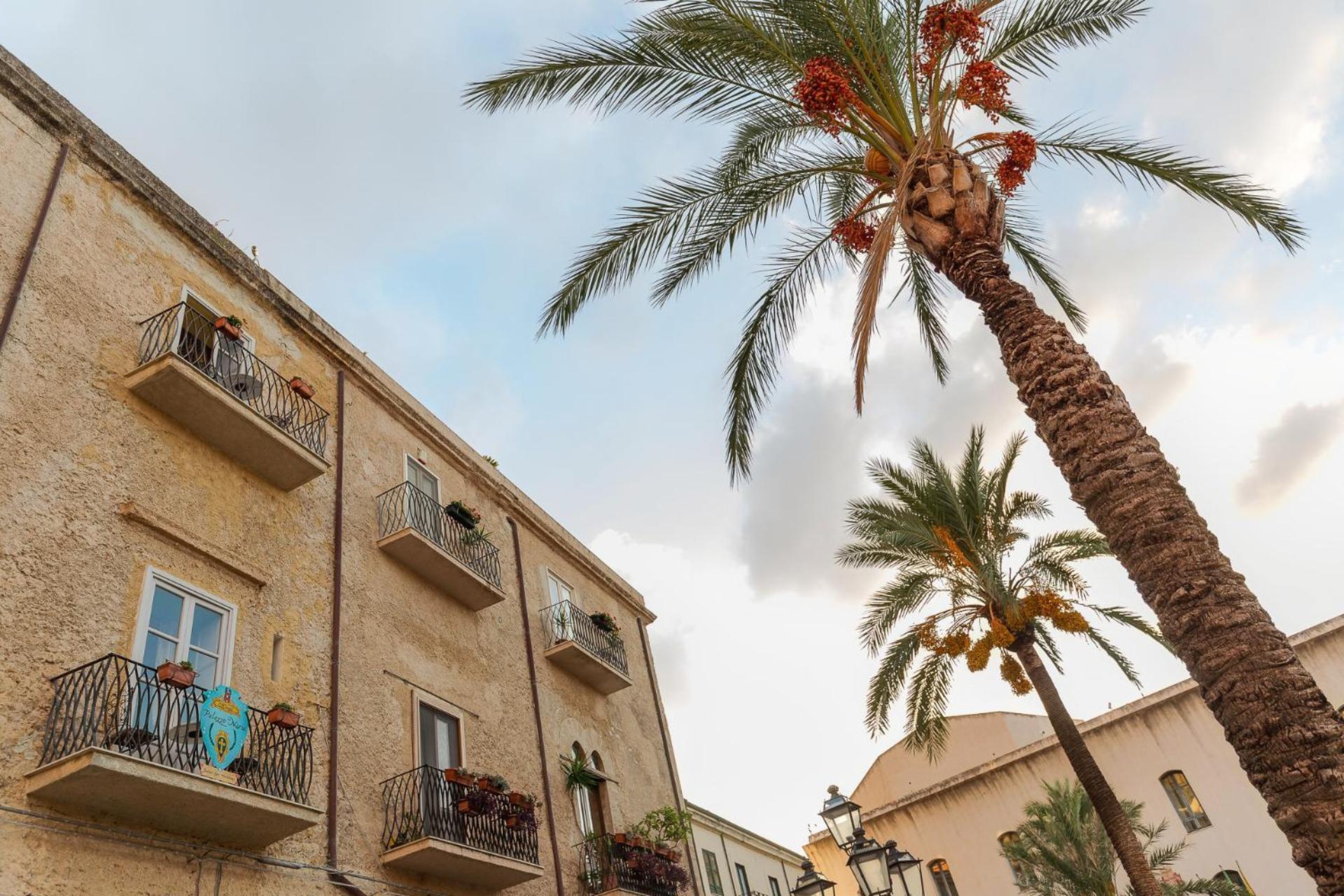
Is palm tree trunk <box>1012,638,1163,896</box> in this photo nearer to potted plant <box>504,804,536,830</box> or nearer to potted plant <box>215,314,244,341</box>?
potted plant <box>504,804,536,830</box>

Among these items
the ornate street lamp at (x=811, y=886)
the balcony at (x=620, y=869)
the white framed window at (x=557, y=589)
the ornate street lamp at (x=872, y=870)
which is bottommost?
the ornate street lamp at (x=872, y=870)

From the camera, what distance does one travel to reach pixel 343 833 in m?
9.04

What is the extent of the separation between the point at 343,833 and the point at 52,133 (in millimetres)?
7236

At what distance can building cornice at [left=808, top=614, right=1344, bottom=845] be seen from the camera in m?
28.2

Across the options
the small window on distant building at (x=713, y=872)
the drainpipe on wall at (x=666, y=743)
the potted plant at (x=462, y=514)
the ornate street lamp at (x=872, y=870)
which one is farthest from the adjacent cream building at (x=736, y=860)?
the ornate street lamp at (x=872, y=870)

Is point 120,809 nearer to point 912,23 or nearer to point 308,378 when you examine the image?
point 308,378

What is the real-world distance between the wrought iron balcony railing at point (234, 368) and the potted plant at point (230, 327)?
0.44 ft

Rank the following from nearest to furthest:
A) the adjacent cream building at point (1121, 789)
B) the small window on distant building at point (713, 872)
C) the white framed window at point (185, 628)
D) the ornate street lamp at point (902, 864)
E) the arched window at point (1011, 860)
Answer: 1. the white framed window at point (185, 628)
2. the ornate street lamp at point (902, 864)
3. the small window on distant building at point (713, 872)
4. the adjacent cream building at point (1121, 789)
5. the arched window at point (1011, 860)

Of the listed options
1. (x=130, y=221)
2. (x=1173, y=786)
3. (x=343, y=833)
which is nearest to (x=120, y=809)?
(x=343, y=833)

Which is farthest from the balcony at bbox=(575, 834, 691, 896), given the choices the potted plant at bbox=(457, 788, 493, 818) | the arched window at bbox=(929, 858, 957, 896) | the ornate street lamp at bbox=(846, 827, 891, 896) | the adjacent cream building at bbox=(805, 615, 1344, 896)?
the arched window at bbox=(929, 858, 957, 896)

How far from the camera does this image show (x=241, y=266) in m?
11.2

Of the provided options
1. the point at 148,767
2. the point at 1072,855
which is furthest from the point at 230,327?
the point at 1072,855

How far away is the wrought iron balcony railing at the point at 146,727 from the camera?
6.76m

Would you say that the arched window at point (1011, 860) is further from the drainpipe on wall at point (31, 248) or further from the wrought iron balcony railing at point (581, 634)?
the drainpipe on wall at point (31, 248)
